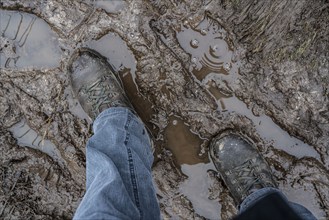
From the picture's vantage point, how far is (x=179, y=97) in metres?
2.14

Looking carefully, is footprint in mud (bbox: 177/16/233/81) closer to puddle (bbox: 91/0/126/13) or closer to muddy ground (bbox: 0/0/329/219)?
muddy ground (bbox: 0/0/329/219)

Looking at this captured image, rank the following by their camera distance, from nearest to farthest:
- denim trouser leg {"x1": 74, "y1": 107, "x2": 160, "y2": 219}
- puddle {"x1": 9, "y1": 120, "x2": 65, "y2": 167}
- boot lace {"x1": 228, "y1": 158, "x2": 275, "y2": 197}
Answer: denim trouser leg {"x1": 74, "y1": 107, "x2": 160, "y2": 219} < boot lace {"x1": 228, "y1": 158, "x2": 275, "y2": 197} < puddle {"x1": 9, "y1": 120, "x2": 65, "y2": 167}

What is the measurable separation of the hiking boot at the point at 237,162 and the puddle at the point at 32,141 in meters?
0.99

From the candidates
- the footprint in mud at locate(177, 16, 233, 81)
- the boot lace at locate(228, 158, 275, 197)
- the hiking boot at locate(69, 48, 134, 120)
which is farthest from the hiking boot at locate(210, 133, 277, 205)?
the hiking boot at locate(69, 48, 134, 120)

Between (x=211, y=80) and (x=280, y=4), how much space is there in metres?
0.58

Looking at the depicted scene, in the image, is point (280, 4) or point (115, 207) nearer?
point (115, 207)

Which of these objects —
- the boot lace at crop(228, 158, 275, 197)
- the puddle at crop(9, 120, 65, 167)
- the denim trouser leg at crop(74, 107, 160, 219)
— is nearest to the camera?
the denim trouser leg at crop(74, 107, 160, 219)

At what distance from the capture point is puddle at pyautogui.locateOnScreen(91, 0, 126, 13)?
6.95ft

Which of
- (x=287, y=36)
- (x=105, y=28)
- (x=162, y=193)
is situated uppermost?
(x=287, y=36)

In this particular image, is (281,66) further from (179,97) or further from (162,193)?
(162,193)

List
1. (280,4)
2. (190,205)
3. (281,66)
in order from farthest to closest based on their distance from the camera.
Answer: (190,205) < (281,66) < (280,4)

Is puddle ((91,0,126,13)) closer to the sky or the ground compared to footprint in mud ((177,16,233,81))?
closer to the ground

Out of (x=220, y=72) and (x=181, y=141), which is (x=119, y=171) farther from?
(x=220, y=72)

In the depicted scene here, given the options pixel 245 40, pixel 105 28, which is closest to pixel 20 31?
pixel 105 28
